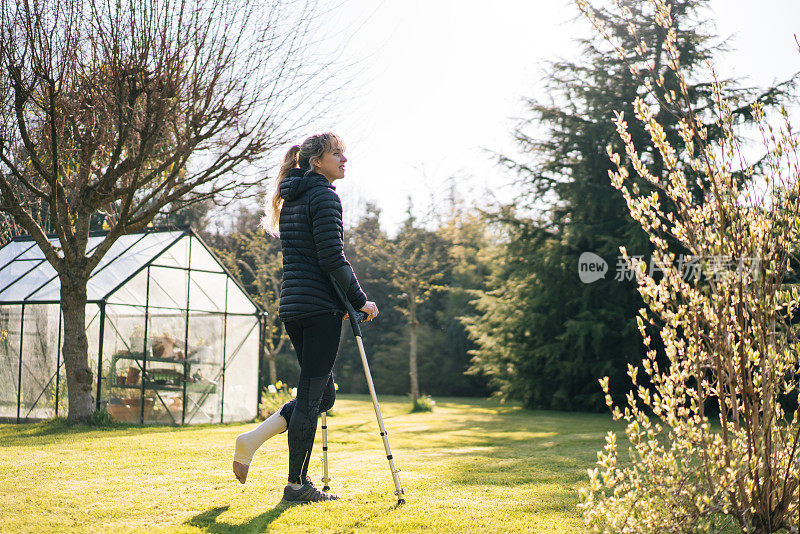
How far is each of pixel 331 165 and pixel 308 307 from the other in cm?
86

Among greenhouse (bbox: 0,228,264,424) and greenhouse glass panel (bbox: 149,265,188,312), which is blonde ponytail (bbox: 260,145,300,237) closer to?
greenhouse (bbox: 0,228,264,424)

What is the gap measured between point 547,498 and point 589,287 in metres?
11.8

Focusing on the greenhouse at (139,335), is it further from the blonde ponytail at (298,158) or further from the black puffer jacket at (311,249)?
the black puffer jacket at (311,249)

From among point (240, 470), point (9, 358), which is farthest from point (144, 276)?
point (240, 470)

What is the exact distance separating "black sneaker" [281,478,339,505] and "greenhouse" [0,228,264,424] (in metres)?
7.17

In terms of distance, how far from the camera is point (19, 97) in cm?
749

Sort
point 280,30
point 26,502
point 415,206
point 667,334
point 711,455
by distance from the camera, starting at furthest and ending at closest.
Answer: point 415,206, point 280,30, point 26,502, point 667,334, point 711,455

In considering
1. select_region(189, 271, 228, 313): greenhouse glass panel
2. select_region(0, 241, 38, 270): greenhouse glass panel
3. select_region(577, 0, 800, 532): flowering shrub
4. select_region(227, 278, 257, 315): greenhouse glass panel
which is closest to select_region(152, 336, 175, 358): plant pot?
select_region(189, 271, 228, 313): greenhouse glass panel

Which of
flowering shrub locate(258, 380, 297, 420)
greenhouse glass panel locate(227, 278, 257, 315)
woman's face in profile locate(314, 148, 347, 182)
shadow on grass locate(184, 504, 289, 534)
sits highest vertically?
woman's face in profile locate(314, 148, 347, 182)

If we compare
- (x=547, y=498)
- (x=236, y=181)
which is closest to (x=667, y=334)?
(x=547, y=498)

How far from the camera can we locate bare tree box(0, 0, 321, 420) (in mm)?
7480

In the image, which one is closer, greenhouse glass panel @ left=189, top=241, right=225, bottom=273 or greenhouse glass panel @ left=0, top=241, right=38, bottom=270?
greenhouse glass panel @ left=189, top=241, right=225, bottom=273

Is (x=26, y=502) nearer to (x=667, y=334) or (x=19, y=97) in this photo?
(x=667, y=334)

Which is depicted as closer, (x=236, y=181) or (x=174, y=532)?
(x=174, y=532)
